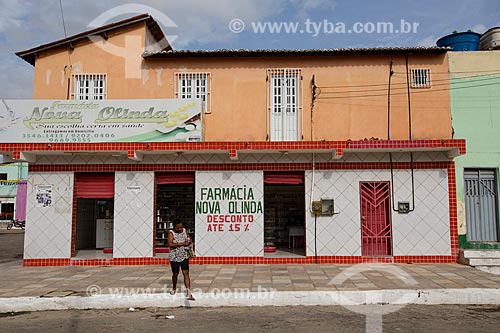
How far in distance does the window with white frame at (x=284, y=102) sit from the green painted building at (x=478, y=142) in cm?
499

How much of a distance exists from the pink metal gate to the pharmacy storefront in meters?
0.03

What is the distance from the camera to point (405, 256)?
506 inches

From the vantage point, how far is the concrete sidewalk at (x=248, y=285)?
8.84 meters

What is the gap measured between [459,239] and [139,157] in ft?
32.4

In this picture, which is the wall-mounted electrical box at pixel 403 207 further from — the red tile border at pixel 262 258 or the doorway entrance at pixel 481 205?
the doorway entrance at pixel 481 205

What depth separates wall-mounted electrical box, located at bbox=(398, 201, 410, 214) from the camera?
42.6 feet

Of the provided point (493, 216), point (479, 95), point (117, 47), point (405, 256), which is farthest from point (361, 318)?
point (117, 47)

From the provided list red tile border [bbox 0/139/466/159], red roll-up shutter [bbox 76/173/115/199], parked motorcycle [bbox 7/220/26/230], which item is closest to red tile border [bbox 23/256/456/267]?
red roll-up shutter [bbox 76/173/115/199]

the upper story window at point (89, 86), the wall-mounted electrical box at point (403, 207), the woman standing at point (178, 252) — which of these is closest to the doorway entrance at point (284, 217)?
the wall-mounted electrical box at point (403, 207)

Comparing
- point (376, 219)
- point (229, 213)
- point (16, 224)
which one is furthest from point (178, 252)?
point (16, 224)

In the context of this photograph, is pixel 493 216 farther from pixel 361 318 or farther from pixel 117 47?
pixel 117 47

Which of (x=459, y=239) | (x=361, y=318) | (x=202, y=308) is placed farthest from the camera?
(x=459, y=239)

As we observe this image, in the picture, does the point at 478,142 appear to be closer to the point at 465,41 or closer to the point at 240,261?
the point at 465,41

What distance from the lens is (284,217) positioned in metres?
16.8
